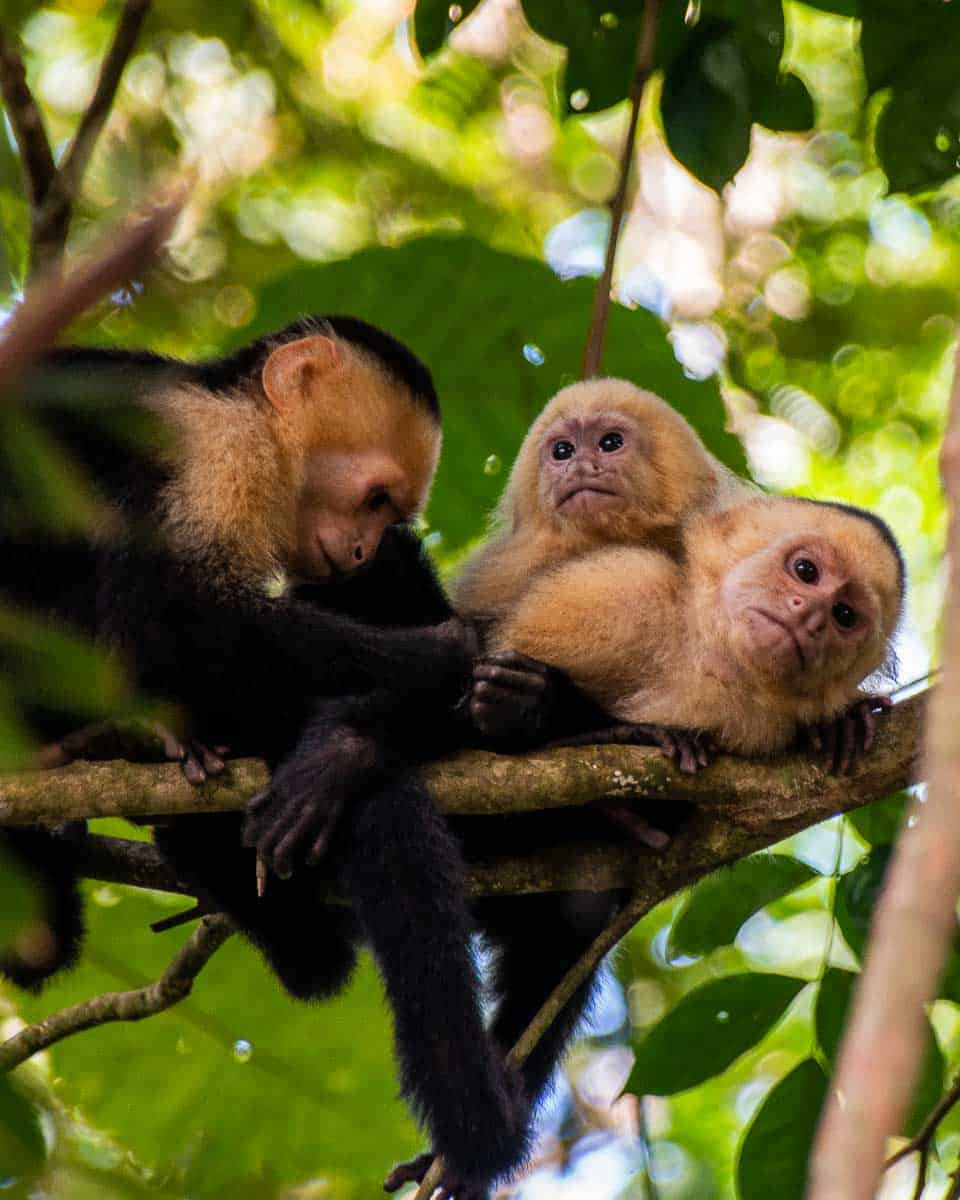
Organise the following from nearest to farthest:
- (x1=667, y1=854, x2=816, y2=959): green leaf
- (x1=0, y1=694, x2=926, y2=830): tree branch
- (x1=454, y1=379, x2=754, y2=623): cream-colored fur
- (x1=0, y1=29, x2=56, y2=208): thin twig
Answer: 1. (x1=0, y1=694, x2=926, y2=830): tree branch
2. (x1=0, y1=29, x2=56, y2=208): thin twig
3. (x1=667, y1=854, x2=816, y2=959): green leaf
4. (x1=454, y1=379, x2=754, y2=623): cream-colored fur

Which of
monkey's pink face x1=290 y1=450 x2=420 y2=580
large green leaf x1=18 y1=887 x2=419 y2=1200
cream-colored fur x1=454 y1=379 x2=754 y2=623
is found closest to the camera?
monkey's pink face x1=290 y1=450 x2=420 y2=580

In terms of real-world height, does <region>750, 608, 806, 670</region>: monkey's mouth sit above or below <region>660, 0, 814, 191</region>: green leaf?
below

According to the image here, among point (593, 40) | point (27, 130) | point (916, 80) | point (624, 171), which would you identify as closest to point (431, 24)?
point (593, 40)

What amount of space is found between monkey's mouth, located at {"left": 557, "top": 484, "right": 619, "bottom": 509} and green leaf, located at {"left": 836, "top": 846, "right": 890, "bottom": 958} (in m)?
1.19

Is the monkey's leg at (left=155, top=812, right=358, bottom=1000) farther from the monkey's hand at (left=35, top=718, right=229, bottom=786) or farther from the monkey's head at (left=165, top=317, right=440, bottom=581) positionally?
the monkey's head at (left=165, top=317, right=440, bottom=581)

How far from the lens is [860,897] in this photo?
11.2 ft

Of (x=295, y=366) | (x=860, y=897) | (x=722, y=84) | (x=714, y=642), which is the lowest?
(x=860, y=897)

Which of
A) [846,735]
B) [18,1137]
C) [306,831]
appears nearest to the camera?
[18,1137]

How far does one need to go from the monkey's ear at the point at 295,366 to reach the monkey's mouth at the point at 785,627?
135 centimetres

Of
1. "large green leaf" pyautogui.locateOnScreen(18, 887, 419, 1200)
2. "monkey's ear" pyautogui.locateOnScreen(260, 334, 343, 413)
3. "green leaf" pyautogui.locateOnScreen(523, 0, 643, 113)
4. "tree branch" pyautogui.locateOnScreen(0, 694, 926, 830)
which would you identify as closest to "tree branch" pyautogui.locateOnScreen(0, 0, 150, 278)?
"monkey's ear" pyautogui.locateOnScreen(260, 334, 343, 413)

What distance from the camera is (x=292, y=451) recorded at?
3.94 metres

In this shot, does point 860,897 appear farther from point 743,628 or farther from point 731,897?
point 743,628

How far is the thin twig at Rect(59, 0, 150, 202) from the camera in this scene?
3.01m

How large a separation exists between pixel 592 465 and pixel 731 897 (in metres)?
1.21
